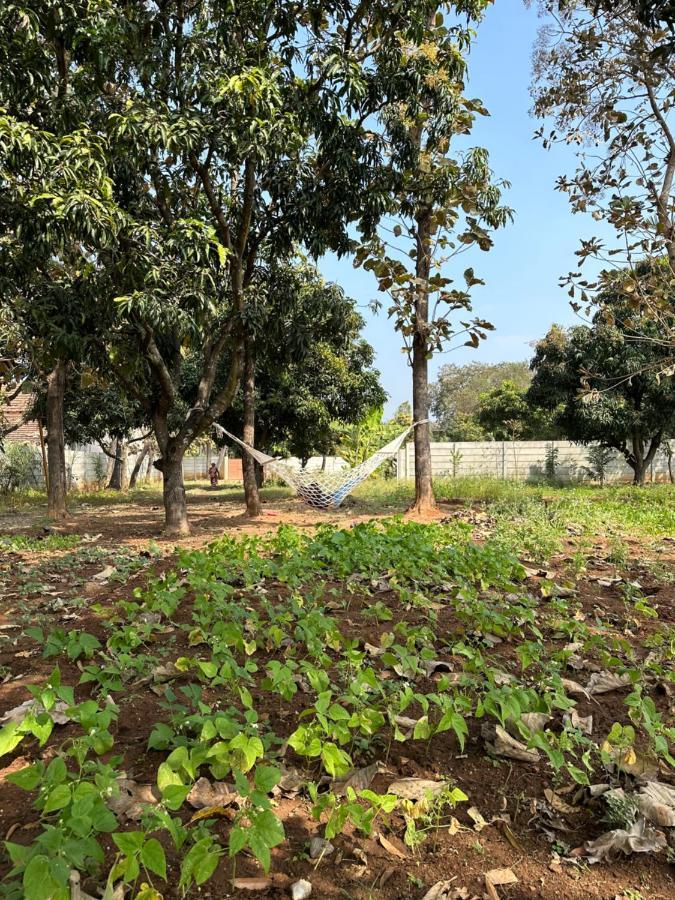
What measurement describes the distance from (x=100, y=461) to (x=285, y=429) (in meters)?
7.91

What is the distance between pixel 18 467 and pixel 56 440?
244 inches

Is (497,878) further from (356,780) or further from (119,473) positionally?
(119,473)

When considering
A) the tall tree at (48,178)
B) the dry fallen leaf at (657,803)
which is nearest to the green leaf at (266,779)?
the dry fallen leaf at (657,803)

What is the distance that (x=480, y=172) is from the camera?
6.14 m

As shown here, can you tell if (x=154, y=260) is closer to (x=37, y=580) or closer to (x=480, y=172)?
(x=37, y=580)

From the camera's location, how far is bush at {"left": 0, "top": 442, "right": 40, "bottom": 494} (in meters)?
12.9

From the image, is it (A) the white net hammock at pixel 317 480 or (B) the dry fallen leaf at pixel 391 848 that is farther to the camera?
(A) the white net hammock at pixel 317 480

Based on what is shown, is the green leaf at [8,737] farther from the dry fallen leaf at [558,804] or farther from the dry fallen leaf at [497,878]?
the dry fallen leaf at [558,804]

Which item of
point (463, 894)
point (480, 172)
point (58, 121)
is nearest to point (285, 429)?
point (480, 172)

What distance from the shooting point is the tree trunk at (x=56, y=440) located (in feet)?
25.5

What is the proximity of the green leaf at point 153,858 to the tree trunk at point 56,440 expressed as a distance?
738 centimetres

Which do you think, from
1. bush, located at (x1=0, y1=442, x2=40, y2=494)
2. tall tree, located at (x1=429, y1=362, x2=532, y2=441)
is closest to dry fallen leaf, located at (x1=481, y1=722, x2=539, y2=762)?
bush, located at (x1=0, y1=442, x2=40, y2=494)

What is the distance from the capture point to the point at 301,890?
1.16 meters

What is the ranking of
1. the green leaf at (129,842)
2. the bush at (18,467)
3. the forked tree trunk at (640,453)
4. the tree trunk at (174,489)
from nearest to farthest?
1. the green leaf at (129,842)
2. the tree trunk at (174,489)
3. the forked tree trunk at (640,453)
4. the bush at (18,467)
